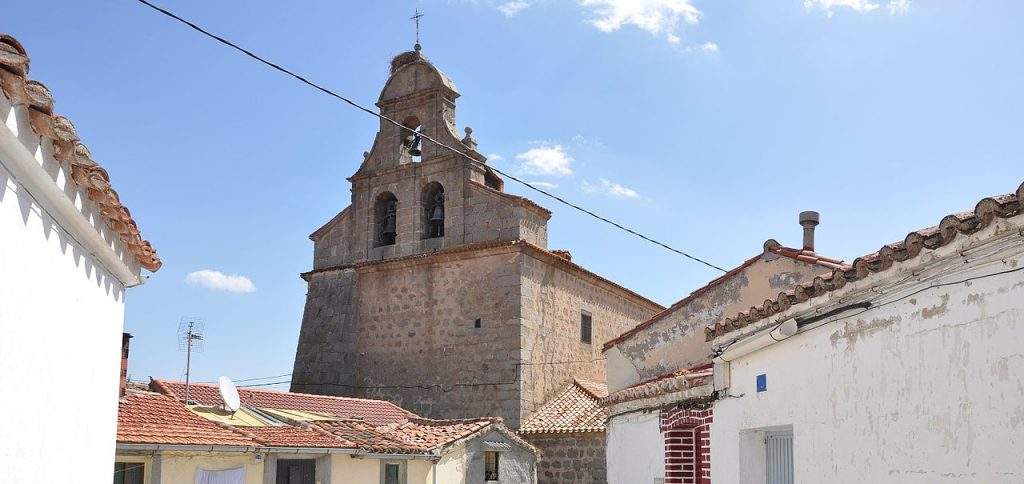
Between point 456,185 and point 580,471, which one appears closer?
point 580,471

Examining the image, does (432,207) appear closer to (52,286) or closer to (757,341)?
(757,341)

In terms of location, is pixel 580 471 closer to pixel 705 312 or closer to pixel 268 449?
pixel 705 312

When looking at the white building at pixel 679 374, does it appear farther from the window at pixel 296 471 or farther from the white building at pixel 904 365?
the window at pixel 296 471

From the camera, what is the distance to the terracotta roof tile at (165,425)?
1148cm

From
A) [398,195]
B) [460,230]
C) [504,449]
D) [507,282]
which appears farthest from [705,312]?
[398,195]

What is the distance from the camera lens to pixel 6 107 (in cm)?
438

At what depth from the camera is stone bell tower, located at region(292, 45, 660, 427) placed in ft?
70.5

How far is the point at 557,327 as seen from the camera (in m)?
22.7

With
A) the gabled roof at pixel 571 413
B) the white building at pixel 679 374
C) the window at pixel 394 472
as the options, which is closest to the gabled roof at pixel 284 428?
the window at pixel 394 472

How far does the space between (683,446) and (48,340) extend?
24.8 ft

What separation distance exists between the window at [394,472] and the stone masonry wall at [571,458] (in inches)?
185

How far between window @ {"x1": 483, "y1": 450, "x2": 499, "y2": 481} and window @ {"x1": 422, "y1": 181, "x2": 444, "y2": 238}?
247 inches

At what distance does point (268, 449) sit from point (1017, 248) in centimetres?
1018

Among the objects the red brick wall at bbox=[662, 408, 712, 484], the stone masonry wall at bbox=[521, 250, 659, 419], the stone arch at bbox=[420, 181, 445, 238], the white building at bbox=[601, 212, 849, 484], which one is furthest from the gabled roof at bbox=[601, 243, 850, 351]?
the stone arch at bbox=[420, 181, 445, 238]
